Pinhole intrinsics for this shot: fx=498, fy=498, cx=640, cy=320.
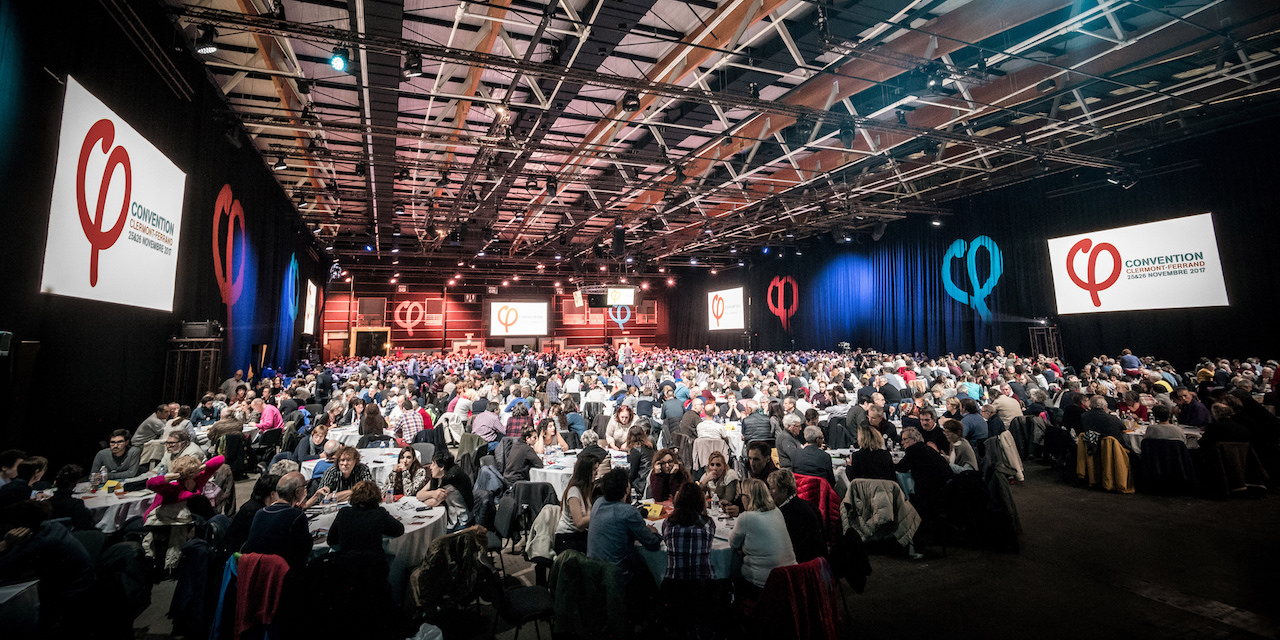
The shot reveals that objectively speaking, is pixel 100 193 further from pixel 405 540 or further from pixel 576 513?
pixel 576 513

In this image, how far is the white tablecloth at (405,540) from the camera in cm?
344

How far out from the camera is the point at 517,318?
84.8ft

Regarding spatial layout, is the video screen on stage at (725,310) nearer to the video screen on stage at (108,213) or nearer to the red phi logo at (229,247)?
the red phi logo at (229,247)

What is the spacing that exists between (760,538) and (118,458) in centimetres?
602

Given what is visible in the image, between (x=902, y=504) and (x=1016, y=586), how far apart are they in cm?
99

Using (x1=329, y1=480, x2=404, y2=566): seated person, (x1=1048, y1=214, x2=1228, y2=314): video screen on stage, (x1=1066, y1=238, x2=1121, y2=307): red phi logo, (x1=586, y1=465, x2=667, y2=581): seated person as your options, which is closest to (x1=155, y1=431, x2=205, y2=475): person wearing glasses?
(x1=329, y1=480, x2=404, y2=566): seated person

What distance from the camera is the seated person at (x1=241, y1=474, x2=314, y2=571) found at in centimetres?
289

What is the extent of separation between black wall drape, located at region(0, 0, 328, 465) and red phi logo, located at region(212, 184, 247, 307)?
0.31 meters

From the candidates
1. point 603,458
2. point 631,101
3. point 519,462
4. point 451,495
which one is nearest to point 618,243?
point 631,101

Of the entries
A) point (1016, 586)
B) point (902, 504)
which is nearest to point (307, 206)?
point (902, 504)

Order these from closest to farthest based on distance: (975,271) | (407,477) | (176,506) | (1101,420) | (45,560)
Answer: (45,560)
(176,506)
(407,477)
(1101,420)
(975,271)

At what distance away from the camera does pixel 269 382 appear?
30.1 ft

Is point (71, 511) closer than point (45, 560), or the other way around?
point (45, 560)

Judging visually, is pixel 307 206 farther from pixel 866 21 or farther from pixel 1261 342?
pixel 1261 342
